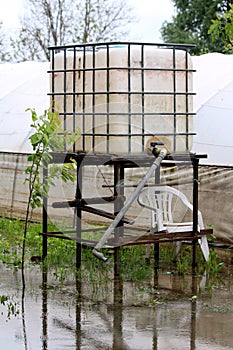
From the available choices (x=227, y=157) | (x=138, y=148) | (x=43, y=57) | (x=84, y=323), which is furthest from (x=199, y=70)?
(x=43, y=57)

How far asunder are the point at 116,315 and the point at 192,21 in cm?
3066

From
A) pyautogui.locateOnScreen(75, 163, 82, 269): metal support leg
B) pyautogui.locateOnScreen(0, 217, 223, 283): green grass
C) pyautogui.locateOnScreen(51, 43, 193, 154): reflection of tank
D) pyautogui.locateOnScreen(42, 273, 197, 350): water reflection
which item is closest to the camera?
pyautogui.locateOnScreen(42, 273, 197, 350): water reflection

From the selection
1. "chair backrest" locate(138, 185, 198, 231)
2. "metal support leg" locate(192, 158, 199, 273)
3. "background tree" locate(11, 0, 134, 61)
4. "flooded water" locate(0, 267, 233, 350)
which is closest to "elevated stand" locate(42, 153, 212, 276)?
"metal support leg" locate(192, 158, 199, 273)

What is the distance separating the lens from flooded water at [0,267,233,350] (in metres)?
6.27

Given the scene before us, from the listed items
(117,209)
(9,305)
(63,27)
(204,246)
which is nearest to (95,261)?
(117,209)

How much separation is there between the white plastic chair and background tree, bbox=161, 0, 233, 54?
25.7 m

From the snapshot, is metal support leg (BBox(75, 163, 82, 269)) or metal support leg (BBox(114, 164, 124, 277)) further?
metal support leg (BBox(75, 163, 82, 269))

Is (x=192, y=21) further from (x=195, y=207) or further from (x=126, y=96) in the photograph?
(x=126, y=96)

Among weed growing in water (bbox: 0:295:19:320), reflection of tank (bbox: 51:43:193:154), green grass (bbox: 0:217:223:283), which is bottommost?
weed growing in water (bbox: 0:295:19:320)

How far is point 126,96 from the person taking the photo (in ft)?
28.2

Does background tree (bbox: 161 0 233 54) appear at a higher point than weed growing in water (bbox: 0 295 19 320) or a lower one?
higher

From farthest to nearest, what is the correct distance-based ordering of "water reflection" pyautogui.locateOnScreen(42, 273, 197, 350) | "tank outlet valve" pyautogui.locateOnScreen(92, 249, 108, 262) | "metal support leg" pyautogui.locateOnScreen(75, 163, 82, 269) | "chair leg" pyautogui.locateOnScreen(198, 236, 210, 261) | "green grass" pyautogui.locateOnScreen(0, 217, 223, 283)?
1. "chair leg" pyautogui.locateOnScreen(198, 236, 210, 261)
2. "metal support leg" pyautogui.locateOnScreen(75, 163, 82, 269)
3. "green grass" pyautogui.locateOnScreen(0, 217, 223, 283)
4. "tank outlet valve" pyautogui.locateOnScreen(92, 249, 108, 262)
5. "water reflection" pyautogui.locateOnScreen(42, 273, 197, 350)

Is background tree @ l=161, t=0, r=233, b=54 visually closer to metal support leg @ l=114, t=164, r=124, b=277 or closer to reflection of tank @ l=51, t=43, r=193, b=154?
reflection of tank @ l=51, t=43, r=193, b=154

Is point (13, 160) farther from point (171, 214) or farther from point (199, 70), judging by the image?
point (171, 214)
